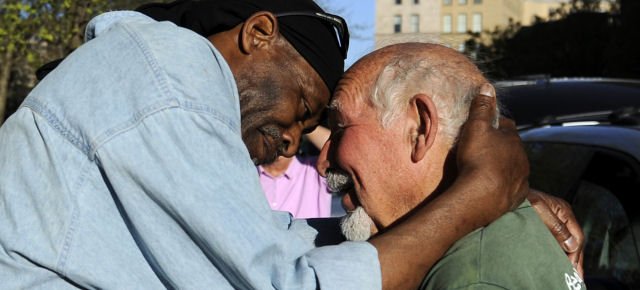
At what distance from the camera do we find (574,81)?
16.6 ft

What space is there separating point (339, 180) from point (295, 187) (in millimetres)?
2623

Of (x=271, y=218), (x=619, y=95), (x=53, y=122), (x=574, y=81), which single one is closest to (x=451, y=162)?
(x=271, y=218)

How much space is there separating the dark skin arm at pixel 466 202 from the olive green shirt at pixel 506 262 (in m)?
0.02

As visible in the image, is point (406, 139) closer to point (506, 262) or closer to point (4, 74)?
point (506, 262)

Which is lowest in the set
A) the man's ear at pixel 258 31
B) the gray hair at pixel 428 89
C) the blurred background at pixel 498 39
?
the blurred background at pixel 498 39

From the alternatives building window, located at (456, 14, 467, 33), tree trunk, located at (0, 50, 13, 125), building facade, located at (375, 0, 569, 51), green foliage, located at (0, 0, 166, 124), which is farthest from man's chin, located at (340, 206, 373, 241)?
building window, located at (456, 14, 467, 33)

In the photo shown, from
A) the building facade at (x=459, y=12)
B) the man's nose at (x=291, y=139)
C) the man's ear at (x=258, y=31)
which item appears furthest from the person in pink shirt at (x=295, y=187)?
the building facade at (x=459, y=12)

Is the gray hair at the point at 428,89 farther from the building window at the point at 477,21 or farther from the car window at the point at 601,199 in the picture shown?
the building window at the point at 477,21

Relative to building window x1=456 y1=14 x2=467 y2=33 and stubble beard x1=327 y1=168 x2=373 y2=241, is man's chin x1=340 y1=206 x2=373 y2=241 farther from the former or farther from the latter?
building window x1=456 y1=14 x2=467 y2=33

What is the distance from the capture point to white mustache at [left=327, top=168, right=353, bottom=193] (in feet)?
7.68

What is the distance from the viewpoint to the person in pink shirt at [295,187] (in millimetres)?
4887

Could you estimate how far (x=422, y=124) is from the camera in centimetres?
221

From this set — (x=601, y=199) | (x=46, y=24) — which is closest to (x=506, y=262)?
(x=601, y=199)

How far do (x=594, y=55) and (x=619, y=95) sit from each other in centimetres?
2727
